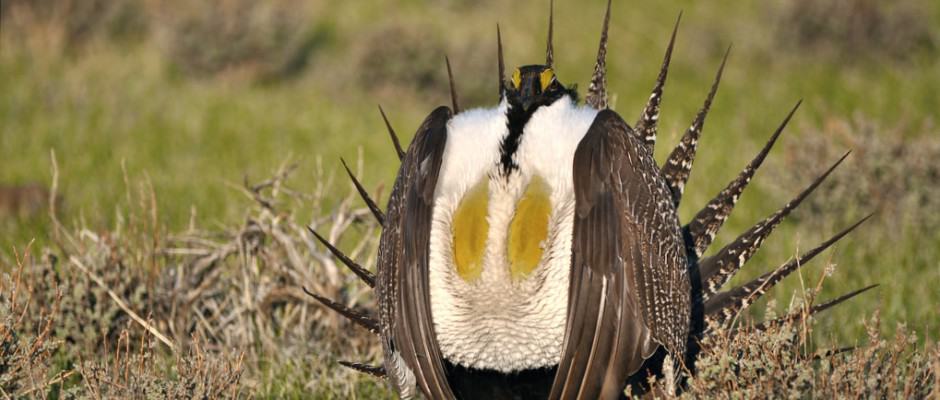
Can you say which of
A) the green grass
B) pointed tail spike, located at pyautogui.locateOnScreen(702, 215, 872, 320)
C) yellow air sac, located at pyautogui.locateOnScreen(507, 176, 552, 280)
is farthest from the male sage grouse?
the green grass

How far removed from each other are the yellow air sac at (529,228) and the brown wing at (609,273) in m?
0.10

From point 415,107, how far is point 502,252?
562 centimetres

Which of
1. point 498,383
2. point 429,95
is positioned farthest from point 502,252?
point 429,95

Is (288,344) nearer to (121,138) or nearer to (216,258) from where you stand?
(216,258)

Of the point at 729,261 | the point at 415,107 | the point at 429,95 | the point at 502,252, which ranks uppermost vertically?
the point at 429,95

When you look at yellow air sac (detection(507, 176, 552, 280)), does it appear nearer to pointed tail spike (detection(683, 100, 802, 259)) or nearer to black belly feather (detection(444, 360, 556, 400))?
black belly feather (detection(444, 360, 556, 400))

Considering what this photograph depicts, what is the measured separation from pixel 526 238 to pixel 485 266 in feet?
0.34

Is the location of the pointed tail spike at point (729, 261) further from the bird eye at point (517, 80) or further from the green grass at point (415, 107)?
the green grass at point (415, 107)

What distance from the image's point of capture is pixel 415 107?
798cm

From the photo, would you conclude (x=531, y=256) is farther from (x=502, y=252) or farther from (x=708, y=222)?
(x=708, y=222)

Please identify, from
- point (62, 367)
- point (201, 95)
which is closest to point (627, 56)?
point (201, 95)

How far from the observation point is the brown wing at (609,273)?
2.35m

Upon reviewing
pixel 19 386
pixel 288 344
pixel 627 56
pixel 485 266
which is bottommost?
pixel 19 386

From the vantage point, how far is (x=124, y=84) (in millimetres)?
7922
